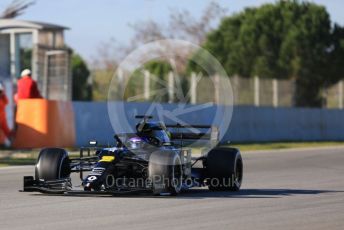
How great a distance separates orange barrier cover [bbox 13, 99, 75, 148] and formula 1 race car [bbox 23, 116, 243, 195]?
1199 centimetres

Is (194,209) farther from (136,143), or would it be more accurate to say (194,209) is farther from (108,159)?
(136,143)

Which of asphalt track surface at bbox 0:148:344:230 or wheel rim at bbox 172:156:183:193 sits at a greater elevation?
wheel rim at bbox 172:156:183:193

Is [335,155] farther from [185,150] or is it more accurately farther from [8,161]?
[185,150]

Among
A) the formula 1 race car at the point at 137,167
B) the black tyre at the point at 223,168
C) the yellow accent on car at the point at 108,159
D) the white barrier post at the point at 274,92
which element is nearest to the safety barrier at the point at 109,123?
the white barrier post at the point at 274,92

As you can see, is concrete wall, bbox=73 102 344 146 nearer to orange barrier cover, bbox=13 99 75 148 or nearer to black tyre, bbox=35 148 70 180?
orange barrier cover, bbox=13 99 75 148

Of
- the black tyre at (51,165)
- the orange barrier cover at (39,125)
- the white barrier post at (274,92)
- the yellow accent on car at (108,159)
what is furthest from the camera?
the white barrier post at (274,92)

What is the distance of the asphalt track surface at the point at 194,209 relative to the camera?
10.9 meters

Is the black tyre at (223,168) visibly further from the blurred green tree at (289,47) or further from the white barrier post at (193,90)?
the blurred green tree at (289,47)

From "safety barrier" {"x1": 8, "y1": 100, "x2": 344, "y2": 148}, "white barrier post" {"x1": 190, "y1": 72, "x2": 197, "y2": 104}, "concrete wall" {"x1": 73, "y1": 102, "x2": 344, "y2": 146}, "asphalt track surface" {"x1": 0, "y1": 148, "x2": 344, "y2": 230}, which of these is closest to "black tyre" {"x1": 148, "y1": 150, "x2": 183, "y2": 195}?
"asphalt track surface" {"x1": 0, "y1": 148, "x2": 344, "y2": 230}

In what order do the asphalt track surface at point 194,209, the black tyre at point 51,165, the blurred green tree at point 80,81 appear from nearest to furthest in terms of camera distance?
the asphalt track surface at point 194,209 → the black tyre at point 51,165 → the blurred green tree at point 80,81

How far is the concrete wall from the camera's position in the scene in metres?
29.0

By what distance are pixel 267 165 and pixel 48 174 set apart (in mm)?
9822

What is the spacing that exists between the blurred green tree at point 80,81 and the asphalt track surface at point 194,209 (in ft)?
117

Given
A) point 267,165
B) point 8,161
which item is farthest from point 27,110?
point 267,165
